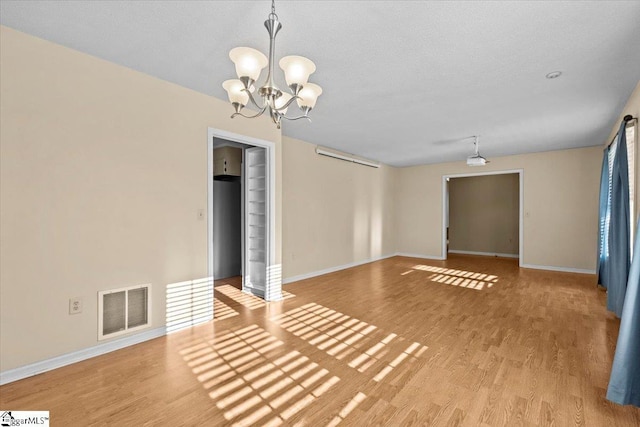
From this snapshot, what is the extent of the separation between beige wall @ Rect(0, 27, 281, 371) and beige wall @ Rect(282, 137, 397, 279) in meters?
2.21

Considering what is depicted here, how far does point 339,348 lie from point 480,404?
1196mm

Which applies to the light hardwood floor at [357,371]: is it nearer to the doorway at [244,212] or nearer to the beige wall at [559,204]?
the doorway at [244,212]

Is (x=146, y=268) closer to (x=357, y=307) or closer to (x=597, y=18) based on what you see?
(x=357, y=307)

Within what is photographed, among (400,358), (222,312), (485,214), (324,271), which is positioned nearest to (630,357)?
(400,358)

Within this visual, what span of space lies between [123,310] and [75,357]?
47 cm

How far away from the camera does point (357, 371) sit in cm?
241

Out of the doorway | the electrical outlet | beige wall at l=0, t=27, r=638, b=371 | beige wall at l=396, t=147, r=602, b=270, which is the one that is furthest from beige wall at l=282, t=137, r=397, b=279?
the electrical outlet

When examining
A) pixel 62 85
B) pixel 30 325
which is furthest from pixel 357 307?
pixel 62 85

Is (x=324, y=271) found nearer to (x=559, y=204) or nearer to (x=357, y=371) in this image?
(x=357, y=371)

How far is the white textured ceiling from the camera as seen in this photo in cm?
198

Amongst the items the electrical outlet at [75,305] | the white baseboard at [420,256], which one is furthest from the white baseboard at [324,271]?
the electrical outlet at [75,305]

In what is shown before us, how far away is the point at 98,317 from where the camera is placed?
2.68 m

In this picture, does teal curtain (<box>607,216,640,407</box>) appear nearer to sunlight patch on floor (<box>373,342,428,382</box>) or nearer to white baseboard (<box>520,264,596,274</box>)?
sunlight patch on floor (<box>373,342,428,382</box>)

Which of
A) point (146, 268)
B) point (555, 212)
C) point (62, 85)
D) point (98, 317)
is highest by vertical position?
point (62, 85)
